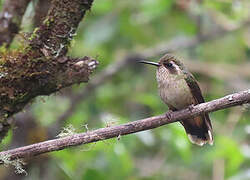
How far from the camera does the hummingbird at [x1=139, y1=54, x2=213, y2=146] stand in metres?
4.79

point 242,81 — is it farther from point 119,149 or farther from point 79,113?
point 119,149

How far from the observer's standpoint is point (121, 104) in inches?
321

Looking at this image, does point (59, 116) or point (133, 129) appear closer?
point (133, 129)

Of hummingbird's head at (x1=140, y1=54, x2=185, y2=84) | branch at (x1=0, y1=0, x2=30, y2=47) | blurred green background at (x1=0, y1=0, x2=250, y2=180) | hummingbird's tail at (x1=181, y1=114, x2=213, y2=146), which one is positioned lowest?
blurred green background at (x1=0, y1=0, x2=250, y2=180)

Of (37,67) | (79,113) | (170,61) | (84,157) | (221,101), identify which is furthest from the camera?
(79,113)

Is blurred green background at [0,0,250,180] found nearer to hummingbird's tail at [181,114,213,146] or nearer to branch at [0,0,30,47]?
hummingbird's tail at [181,114,213,146]

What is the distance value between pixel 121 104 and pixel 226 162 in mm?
2487

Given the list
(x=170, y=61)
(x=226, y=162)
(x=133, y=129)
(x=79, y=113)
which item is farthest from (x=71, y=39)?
(x=79, y=113)

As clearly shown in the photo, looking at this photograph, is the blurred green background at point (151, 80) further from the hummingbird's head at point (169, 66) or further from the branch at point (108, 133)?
the branch at point (108, 133)

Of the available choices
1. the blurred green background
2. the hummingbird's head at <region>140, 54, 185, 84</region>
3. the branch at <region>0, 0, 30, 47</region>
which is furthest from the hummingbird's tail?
the branch at <region>0, 0, 30, 47</region>

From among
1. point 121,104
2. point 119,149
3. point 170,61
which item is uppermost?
point 170,61

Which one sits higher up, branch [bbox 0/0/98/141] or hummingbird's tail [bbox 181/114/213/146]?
branch [bbox 0/0/98/141]

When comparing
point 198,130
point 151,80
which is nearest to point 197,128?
point 198,130

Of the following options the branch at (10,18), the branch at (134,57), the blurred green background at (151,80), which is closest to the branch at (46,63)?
the branch at (10,18)
